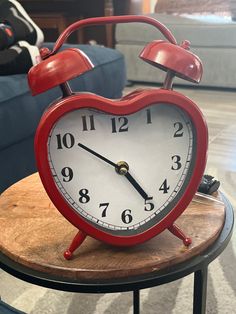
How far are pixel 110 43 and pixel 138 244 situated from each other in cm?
298

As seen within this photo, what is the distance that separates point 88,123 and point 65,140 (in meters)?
0.03

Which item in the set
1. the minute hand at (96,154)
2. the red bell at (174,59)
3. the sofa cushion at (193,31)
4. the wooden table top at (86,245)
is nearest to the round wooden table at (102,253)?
the wooden table top at (86,245)

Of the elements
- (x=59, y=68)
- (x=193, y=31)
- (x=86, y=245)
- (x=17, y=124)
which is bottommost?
(x=193, y=31)

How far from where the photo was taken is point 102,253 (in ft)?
1.93

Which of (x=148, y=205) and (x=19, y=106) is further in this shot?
(x=19, y=106)

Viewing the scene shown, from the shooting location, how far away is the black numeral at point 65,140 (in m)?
0.55

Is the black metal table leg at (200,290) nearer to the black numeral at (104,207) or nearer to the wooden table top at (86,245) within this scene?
the wooden table top at (86,245)

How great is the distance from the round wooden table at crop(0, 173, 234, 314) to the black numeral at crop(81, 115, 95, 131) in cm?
16

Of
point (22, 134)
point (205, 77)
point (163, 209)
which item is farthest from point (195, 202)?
point (205, 77)

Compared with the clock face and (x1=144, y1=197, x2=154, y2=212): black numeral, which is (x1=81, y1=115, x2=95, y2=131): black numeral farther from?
(x1=144, y1=197, x2=154, y2=212): black numeral

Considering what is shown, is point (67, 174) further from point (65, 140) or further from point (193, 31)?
point (193, 31)

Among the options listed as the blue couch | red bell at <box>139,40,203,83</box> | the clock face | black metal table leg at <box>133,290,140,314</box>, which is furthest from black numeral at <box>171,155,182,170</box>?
the blue couch

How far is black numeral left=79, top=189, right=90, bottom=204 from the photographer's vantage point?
574 mm

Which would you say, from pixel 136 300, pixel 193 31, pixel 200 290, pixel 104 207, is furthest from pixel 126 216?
pixel 193 31
